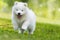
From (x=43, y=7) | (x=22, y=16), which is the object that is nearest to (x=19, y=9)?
(x=22, y=16)

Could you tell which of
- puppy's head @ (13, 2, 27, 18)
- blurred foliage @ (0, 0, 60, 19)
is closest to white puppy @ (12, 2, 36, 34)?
puppy's head @ (13, 2, 27, 18)

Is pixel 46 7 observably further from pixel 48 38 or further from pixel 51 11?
pixel 48 38

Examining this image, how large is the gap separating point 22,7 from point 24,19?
0.34 metres

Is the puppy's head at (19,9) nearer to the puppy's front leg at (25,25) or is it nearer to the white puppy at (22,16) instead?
the white puppy at (22,16)

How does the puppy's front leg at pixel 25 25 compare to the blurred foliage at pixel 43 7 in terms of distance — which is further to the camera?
the blurred foliage at pixel 43 7

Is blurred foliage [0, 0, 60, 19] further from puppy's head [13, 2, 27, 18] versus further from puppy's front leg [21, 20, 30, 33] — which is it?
puppy's head [13, 2, 27, 18]

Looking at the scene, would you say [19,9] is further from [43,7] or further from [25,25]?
[43,7]

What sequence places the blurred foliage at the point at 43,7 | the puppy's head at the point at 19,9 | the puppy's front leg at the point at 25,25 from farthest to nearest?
the blurred foliage at the point at 43,7, the puppy's front leg at the point at 25,25, the puppy's head at the point at 19,9

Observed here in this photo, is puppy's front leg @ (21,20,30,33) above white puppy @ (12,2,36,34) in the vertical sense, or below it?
below

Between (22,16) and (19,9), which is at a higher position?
(19,9)

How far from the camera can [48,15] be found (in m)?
9.27

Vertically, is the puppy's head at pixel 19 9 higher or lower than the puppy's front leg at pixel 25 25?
higher

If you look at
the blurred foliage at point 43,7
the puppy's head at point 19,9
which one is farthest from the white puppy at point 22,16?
the blurred foliage at point 43,7

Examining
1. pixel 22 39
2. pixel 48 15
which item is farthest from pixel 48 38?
pixel 48 15
